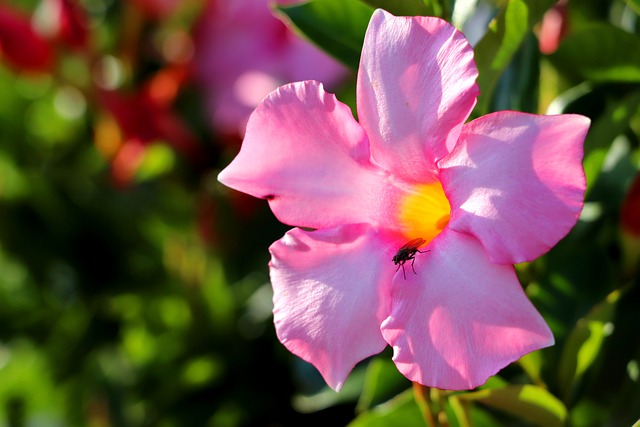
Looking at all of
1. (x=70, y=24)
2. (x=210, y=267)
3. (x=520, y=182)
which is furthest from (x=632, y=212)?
(x=70, y=24)

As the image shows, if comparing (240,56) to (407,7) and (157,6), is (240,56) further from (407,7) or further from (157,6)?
(407,7)

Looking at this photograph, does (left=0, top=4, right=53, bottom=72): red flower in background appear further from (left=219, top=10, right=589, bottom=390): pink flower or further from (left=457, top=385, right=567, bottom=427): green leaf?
(left=457, top=385, right=567, bottom=427): green leaf

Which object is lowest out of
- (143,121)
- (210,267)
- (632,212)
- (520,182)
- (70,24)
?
(210,267)

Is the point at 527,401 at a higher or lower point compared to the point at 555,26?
lower

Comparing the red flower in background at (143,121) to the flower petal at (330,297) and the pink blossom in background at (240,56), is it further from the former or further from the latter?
the flower petal at (330,297)

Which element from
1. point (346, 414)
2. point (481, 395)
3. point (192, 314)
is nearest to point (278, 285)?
point (481, 395)

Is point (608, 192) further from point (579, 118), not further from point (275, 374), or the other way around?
point (275, 374)

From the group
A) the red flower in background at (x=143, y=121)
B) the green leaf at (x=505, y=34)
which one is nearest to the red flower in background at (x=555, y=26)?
the green leaf at (x=505, y=34)
